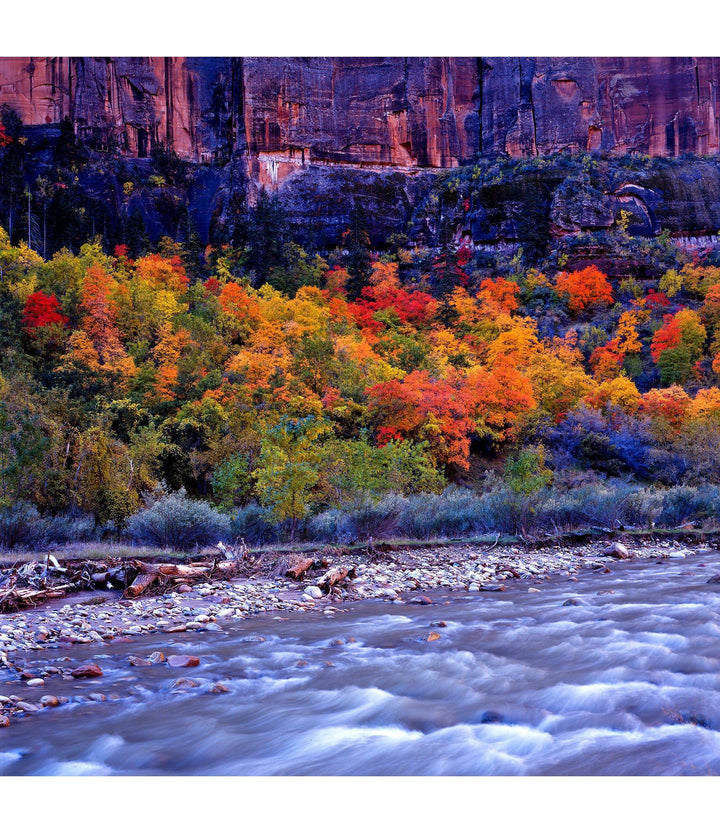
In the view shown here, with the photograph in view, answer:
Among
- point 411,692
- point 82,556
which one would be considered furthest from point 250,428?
point 411,692

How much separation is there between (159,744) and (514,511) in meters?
11.5

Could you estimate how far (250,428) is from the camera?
824 inches

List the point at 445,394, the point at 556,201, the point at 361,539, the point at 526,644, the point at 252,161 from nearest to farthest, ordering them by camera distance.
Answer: the point at 526,644, the point at 361,539, the point at 445,394, the point at 556,201, the point at 252,161

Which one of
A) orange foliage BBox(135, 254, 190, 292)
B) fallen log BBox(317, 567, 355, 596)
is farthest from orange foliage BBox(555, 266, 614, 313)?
fallen log BBox(317, 567, 355, 596)

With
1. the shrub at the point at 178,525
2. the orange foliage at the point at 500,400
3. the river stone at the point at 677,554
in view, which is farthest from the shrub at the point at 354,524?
the orange foliage at the point at 500,400

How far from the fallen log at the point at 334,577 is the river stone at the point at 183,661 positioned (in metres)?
3.51

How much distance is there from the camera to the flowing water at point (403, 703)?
418 centimetres

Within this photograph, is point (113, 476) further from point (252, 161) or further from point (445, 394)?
point (252, 161)

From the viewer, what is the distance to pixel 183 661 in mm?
5945

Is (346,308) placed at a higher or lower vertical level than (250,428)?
higher

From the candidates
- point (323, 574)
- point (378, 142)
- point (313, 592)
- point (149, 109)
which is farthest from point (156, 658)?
point (378, 142)

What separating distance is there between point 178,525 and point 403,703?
837cm

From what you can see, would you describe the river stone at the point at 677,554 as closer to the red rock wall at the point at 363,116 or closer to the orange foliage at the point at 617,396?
the orange foliage at the point at 617,396

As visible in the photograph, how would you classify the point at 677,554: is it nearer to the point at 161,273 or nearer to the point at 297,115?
the point at 161,273
